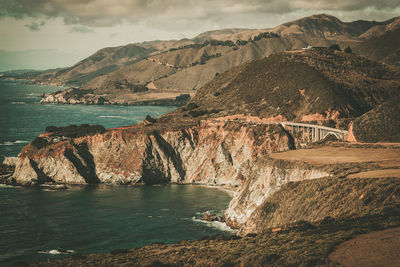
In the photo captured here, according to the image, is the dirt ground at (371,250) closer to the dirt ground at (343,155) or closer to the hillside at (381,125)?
the dirt ground at (343,155)

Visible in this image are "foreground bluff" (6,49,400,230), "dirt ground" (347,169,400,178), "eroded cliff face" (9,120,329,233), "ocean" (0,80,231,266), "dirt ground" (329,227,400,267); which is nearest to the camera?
"dirt ground" (329,227,400,267)

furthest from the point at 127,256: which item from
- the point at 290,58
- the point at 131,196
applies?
the point at 290,58

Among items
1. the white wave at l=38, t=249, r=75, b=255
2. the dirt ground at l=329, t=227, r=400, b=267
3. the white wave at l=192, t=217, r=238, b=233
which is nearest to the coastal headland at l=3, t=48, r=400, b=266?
the dirt ground at l=329, t=227, r=400, b=267

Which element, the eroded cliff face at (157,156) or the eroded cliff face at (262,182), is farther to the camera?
the eroded cliff face at (157,156)

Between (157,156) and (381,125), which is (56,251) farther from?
(381,125)

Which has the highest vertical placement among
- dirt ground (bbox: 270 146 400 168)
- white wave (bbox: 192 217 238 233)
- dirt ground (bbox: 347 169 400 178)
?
dirt ground (bbox: 270 146 400 168)

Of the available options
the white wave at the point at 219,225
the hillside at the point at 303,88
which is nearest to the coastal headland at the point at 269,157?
the hillside at the point at 303,88

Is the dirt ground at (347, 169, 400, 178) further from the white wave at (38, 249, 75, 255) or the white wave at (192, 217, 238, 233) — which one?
the white wave at (38, 249, 75, 255)
